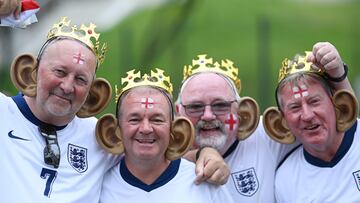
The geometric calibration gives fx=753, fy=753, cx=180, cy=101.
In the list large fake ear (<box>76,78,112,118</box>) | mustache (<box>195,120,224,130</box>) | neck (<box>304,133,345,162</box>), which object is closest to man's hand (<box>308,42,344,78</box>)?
neck (<box>304,133,345,162</box>)

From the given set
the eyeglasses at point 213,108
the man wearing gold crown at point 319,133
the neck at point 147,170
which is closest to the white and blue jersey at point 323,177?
the man wearing gold crown at point 319,133

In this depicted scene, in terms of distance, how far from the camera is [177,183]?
Result: 463cm

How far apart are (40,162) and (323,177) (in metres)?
1.77

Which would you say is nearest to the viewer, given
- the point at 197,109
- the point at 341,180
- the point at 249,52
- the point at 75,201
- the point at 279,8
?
the point at 75,201

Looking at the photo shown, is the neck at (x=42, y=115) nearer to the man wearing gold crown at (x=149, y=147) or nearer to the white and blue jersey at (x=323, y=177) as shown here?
the man wearing gold crown at (x=149, y=147)

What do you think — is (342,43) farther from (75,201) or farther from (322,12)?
(75,201)

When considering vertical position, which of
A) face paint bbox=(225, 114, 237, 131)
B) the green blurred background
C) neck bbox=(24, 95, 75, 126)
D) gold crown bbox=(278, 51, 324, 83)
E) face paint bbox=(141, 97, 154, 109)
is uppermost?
the green blurred background

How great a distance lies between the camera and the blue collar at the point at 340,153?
15.8ft

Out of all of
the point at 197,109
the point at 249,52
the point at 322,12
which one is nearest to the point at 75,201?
the point at 197,109

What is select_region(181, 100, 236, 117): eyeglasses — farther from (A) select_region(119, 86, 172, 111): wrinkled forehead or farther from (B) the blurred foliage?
(B) the blurred foliage

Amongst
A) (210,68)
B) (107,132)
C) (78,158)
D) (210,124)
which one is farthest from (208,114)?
(78,158)

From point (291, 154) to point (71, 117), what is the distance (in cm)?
151

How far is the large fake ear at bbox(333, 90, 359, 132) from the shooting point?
4.79 m

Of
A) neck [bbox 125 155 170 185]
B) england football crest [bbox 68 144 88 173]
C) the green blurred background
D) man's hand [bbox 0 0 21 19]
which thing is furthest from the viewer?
the green blurred background
